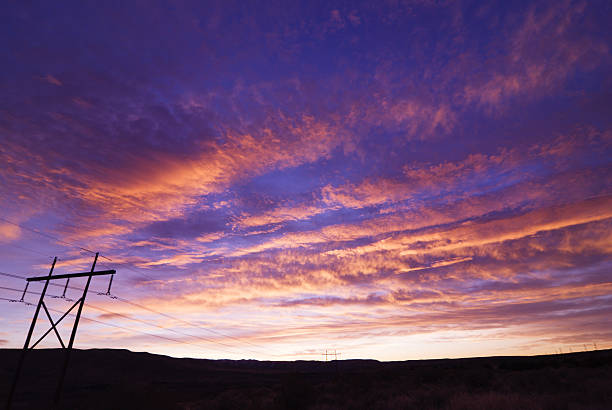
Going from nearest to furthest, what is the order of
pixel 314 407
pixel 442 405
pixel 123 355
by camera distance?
pixel 442 405 → pixel 314 407 → pixel 123 355

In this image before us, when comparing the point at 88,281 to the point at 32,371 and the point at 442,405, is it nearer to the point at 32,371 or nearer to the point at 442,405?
the point at 442,405

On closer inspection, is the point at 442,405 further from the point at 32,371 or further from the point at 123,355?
the point at 123,355

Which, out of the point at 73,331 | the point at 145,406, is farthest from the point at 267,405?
the point at 73,331

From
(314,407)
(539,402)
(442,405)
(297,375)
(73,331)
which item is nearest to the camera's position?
(539,402)

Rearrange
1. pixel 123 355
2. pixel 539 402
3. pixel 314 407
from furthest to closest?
1. pixel 123 355
2. pixel 314 407
3. pixel 539 402

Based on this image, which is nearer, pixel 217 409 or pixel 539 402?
pixel 539 402

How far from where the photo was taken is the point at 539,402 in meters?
18.6

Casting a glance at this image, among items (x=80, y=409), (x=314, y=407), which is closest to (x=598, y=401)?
(x=314, y=407)

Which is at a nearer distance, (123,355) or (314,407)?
(314,407)

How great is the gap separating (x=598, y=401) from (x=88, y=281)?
38.5m

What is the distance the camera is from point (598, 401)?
18641 millimetres

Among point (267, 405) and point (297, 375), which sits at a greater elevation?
point (297, 375)

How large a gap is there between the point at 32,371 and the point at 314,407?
108 meters

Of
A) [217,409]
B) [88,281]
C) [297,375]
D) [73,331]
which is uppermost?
[88,281]
